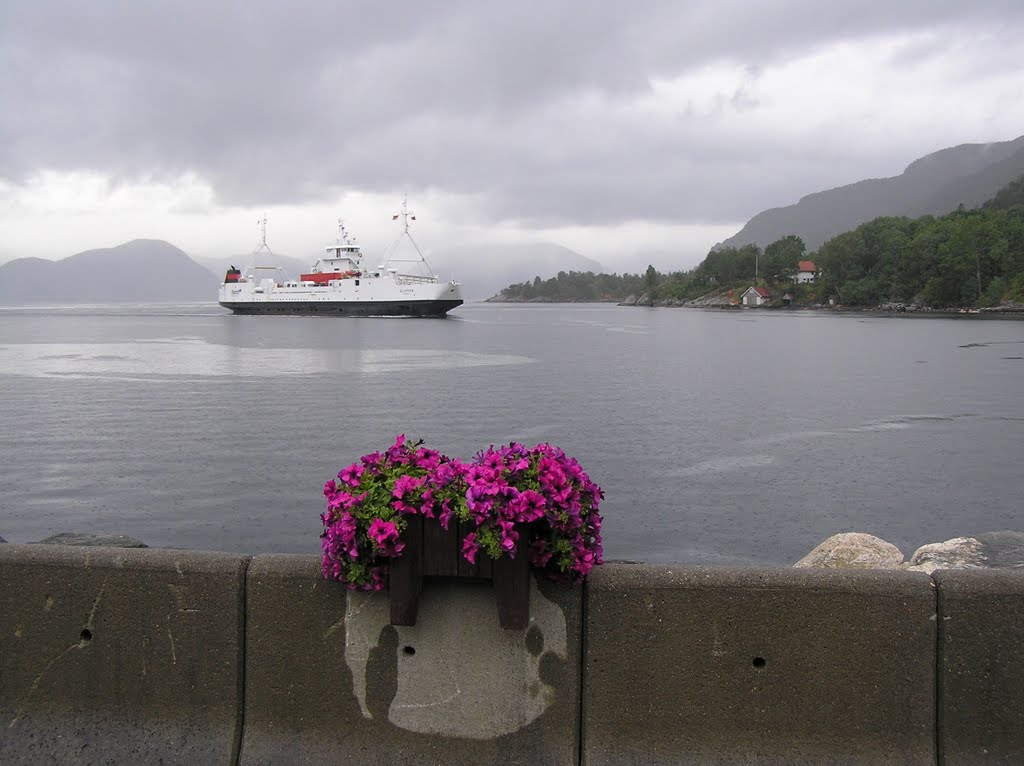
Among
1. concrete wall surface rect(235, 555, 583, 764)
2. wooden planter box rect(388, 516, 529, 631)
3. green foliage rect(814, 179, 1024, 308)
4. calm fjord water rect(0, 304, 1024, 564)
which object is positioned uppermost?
green foliage rect(814, 179, 1024, 308)

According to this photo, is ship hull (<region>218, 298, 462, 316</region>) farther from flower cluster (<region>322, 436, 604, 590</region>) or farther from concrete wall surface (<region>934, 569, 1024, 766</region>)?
concrete wall surface (<region>934, 569, 1024, 766</region>)

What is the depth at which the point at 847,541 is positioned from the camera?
427 inches

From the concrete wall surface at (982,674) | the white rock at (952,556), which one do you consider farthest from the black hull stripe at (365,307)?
the concrete wall surface at (982,674)

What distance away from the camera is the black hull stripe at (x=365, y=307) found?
132 meters

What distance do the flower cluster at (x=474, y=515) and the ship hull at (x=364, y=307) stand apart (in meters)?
127

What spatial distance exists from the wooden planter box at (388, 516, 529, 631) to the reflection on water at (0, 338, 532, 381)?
43.6 m

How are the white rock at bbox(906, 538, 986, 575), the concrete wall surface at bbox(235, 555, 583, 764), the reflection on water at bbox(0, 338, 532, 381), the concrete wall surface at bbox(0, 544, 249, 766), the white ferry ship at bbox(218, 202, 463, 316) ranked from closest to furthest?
the concrete wall surface at bbox(235, 555, 583, 764)
the concrete wall surface at bbox(0, 544, 249, 766)
the white rock at bbox(906, 538, 986, 575)
the reflection on water at bbox(0, 338, 532, 381)
the white ferry ship at bbox(218, 202, 463, 316)

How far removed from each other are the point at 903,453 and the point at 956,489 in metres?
4.32

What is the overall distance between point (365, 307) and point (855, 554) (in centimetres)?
12473

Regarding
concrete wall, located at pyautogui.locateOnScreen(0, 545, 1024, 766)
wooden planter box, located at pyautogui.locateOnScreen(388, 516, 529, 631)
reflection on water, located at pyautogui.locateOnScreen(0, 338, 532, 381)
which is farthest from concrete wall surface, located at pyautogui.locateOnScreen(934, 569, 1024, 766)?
reflection on water, located at pyautogui.locateOnScreen(0, 338, 532, 381)

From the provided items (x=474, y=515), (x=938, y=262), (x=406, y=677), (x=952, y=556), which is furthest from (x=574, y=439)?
(x=938, y=262)

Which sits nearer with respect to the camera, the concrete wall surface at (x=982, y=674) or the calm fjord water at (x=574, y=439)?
the concrete wall surface at (x=982, y=674)

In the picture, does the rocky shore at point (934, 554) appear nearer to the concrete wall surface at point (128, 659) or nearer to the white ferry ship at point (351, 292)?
the concrete wall surface at point (128, 659)

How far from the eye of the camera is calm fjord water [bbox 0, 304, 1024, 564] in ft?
57.0
